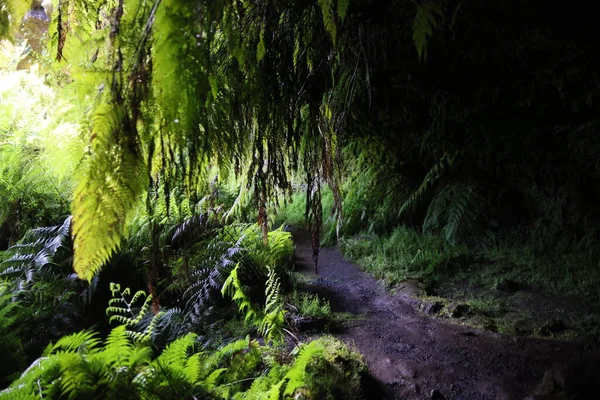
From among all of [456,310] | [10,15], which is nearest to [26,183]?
[10,15]

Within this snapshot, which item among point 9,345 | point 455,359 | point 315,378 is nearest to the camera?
point 315,378

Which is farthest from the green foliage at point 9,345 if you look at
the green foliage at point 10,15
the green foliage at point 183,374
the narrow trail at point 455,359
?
the green foliage at point 10,15

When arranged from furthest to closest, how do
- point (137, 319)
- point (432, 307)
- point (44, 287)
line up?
point (44, 287) < point (432, 307) < point (137, 319)

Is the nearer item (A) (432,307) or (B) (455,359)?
(B) (455,359)

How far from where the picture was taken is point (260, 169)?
7.36 ft

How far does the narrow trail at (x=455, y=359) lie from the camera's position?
2.46 m

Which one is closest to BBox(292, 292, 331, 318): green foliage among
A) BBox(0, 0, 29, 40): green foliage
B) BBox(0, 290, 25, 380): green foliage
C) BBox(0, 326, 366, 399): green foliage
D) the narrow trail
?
the narrow trail

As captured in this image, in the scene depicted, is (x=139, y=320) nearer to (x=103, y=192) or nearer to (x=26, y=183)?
(x=26, y=183)

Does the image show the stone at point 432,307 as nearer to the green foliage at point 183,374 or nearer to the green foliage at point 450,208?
the green foliage at point 183,374

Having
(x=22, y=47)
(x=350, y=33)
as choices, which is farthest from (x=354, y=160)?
(x=22, y=47)

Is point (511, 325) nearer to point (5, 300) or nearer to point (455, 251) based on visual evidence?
point (455, 251)

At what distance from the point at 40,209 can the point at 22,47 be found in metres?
3.95

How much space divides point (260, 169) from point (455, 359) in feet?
6.10

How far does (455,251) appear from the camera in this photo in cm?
480
